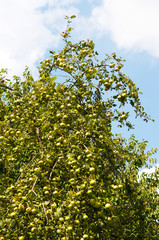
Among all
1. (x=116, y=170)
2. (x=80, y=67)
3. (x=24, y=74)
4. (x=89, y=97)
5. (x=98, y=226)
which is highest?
(x=24, y=74)

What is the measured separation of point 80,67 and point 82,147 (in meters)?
1.79

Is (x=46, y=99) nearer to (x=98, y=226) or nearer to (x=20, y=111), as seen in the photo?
(x=20, y=111)

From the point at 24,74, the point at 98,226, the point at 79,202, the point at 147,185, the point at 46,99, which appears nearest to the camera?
the point at 79,202

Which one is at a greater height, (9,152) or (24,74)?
(24,74)

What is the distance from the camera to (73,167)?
3.51 metres

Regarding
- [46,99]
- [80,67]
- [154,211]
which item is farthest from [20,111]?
[154,211]

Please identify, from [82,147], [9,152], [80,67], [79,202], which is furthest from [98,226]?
[80,67]

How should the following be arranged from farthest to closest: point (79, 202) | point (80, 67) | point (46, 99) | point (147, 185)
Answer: point (147, 185), point (80, 67), point (46, 99), point (79, 202)

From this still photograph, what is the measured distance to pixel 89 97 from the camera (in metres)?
4.72

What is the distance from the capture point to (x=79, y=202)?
3.30 m

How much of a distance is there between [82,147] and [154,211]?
5.91ft

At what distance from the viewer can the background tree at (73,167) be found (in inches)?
135

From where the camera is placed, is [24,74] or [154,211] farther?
[24,74]

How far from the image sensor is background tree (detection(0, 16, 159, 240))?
3.43 meters
